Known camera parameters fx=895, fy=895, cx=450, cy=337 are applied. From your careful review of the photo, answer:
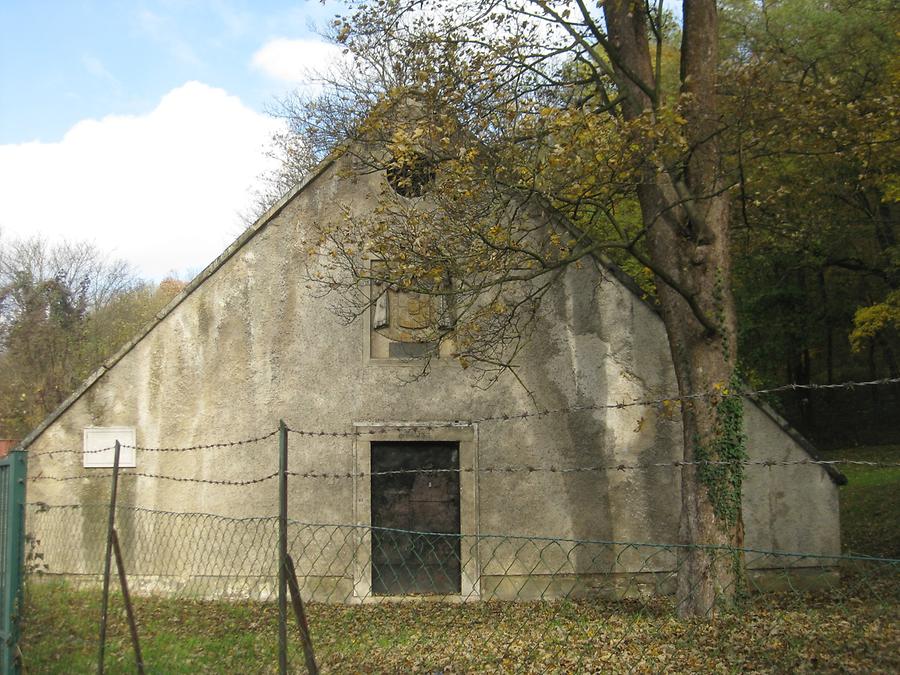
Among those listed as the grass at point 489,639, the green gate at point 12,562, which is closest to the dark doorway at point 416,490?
the grass at point 489,639

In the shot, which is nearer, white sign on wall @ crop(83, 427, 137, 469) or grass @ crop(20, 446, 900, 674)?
grass @ crop(20, 446, 900, 674)

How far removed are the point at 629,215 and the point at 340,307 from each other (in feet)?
36.3

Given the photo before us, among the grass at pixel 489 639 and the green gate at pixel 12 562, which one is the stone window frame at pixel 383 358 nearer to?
the grass at pixel 489 639

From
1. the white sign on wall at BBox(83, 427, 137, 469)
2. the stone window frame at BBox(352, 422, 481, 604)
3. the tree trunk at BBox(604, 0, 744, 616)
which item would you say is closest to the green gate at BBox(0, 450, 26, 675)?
the white sign on wall at BBox(83, 427, 137, 469)

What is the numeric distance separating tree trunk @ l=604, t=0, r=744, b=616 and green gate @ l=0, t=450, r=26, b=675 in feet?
18.5

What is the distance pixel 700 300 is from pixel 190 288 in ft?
20.0

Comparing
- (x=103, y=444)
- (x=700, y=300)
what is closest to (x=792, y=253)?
(x=700, y=300)

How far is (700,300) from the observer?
9.13 metres

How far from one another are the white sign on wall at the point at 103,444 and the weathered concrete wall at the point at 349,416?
115mm

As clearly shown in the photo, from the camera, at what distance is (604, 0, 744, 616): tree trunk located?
876cm

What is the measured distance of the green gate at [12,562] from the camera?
20.9ft

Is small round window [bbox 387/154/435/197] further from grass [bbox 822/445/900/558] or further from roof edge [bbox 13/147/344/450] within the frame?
grass [bbox 822/445/900/558]

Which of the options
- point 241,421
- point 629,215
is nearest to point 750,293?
point 629,215

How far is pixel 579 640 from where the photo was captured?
20.9 ft
